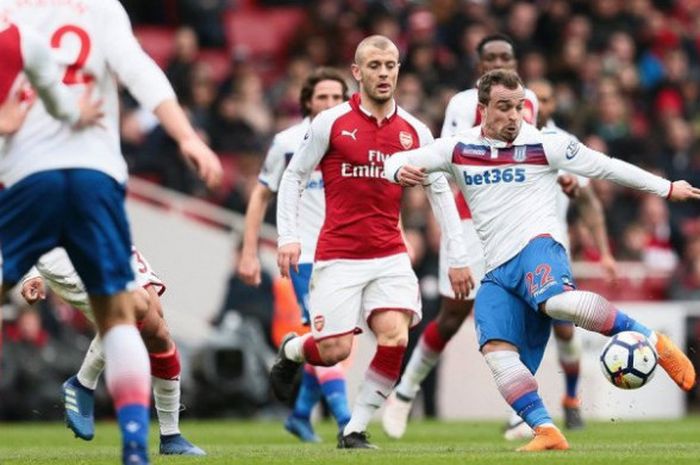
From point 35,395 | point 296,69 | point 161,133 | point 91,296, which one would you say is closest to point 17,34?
point 91,296

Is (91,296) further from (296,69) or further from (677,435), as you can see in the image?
Result: (296,69)

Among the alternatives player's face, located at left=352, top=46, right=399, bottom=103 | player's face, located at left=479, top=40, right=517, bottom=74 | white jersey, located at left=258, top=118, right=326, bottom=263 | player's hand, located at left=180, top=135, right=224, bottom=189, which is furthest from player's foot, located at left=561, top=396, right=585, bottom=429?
player's hand, located at left=180, top=135, right=224, bottom=189

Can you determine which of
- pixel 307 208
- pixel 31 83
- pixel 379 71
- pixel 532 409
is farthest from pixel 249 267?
pixel 31 83

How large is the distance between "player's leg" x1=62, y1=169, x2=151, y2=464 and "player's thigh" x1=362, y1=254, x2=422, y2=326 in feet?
10.3

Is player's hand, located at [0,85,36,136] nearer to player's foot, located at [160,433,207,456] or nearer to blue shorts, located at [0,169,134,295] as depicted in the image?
blue shorts, located at [0,169,134,295]

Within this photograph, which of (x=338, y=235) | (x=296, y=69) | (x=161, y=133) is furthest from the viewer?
(x=296, y=69)

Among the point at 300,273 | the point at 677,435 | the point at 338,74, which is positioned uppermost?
the point at 338,74

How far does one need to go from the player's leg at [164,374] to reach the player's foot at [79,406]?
675 mm

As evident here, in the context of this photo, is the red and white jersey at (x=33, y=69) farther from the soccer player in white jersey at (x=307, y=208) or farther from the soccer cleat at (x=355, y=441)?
the soccer player in white jersey at (x=307, y=208)

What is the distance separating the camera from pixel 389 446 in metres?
11.0

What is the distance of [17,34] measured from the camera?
7352 mm

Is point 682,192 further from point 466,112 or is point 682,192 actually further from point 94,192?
point 94,192

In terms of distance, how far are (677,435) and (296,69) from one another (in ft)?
32.3

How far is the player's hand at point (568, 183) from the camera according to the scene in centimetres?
1213
